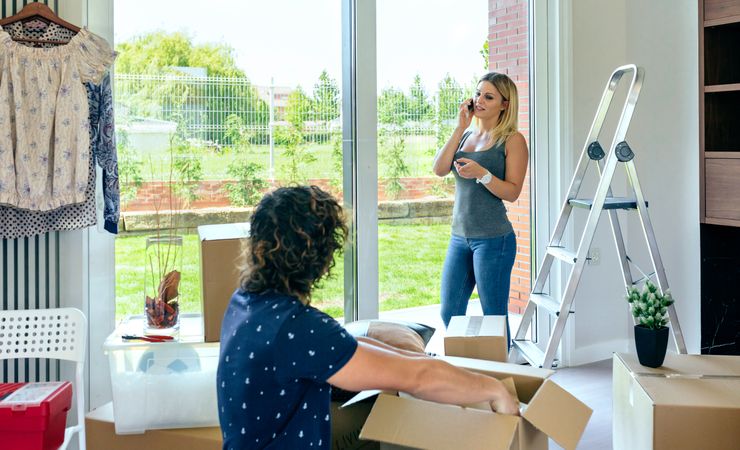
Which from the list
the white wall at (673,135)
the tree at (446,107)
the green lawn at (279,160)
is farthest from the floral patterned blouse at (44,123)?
the white wall at (673,135)

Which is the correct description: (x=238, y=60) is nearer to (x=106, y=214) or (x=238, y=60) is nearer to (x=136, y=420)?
(x=106, y=214)

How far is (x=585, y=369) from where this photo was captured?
4.43 meters

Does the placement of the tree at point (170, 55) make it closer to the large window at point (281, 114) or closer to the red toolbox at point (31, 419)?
the large window at point (281, 114)

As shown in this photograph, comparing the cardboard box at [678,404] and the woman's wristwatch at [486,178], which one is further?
the woman's wristwatch at [486,178]

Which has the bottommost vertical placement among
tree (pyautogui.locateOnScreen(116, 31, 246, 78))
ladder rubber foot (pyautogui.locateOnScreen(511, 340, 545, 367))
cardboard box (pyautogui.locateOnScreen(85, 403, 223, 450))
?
cardboard box (pyautogui.locateOnScreen(85, 403, 223, 450))

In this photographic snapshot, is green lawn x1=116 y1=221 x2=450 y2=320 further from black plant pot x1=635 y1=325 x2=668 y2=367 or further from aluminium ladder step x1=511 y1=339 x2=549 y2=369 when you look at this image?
black plant pot x1=635 y1=325 x2=668 y2=367

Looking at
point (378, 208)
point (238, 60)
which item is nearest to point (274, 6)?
point (238, 60)

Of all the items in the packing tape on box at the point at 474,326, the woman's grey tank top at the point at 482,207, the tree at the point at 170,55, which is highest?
the tree at the point at 170,55

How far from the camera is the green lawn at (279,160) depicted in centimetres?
335

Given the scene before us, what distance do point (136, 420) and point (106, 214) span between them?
2.94 feet

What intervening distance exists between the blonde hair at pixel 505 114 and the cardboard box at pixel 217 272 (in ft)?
4.88

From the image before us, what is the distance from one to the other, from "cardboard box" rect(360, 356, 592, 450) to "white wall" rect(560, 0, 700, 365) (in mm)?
2508

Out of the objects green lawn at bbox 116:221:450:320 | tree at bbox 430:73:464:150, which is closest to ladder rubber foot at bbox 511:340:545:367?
green lawn at bbox 116:221:450:320

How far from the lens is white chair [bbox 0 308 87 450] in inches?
110
